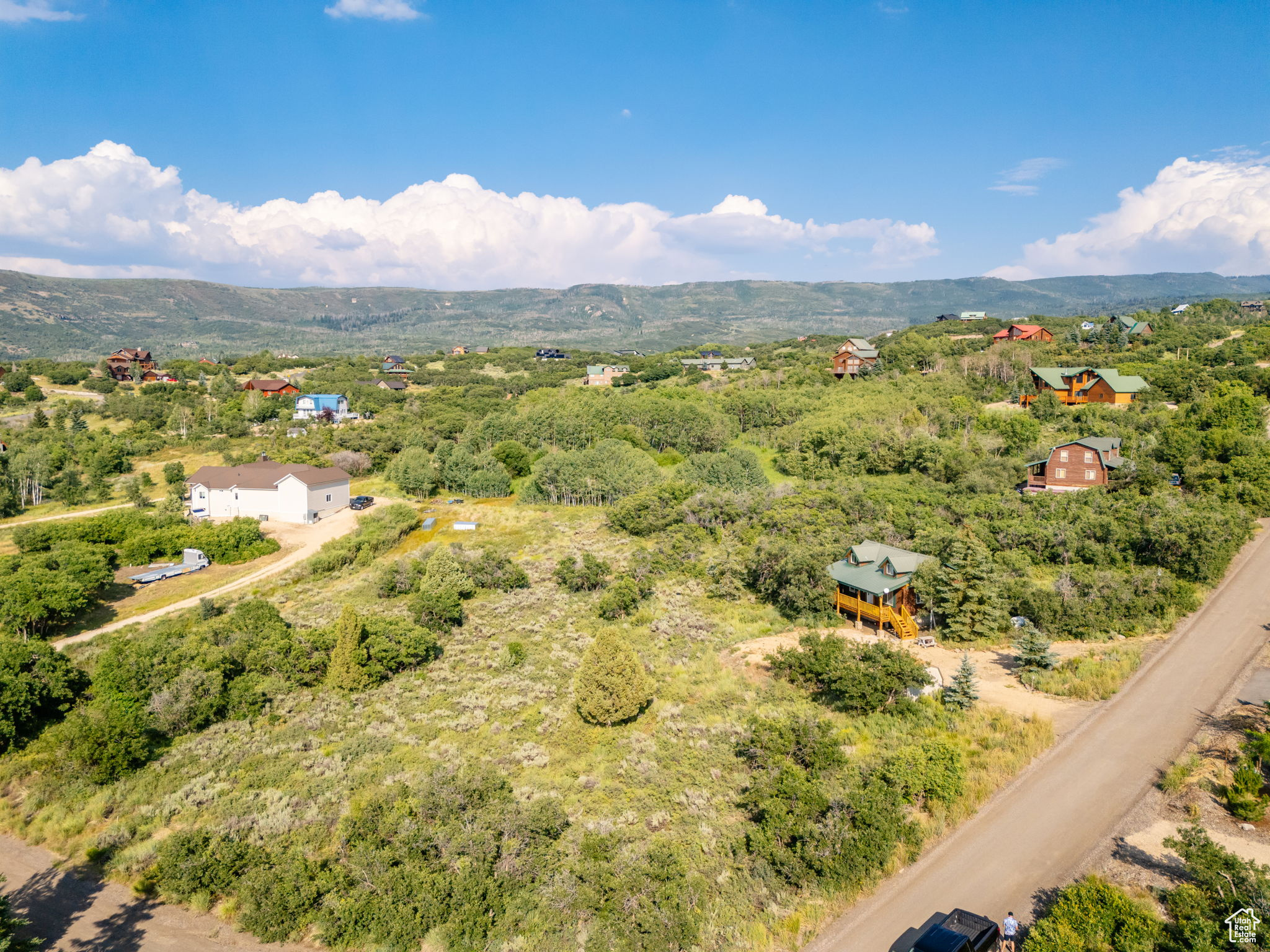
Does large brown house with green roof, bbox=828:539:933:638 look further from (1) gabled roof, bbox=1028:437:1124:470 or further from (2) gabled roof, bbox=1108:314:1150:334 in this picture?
(2) gabled roof, bbox=1108:314:1150:334

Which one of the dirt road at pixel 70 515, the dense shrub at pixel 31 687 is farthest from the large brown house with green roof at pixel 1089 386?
the dirt road at pixel 70 515

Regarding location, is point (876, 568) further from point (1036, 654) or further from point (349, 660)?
point (349, 660)

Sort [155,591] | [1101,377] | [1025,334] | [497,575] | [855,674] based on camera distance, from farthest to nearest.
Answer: [1025,334]
[1101,377]
[155,591]
[497,575]
[855,674]

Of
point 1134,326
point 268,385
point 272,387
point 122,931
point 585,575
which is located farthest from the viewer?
point 268,385

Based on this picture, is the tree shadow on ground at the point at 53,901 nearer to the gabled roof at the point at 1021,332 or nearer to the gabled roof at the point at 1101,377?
the gabled roof at the point at 1101,377

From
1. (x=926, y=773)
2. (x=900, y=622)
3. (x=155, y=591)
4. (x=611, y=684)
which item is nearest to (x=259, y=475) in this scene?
(x=155, y=591)

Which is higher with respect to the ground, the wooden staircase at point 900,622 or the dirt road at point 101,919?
the wooden staircase at point 900,622
